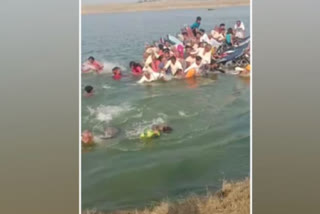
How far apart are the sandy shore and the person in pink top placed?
0.25 metres

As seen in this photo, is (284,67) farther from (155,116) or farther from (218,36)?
(155,116)

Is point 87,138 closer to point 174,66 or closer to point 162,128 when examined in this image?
point 162,128

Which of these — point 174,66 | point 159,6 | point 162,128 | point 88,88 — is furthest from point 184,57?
point 88,88

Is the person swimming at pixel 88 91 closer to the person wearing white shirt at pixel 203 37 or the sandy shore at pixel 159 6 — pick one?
the sandy shore at pixel 159 6

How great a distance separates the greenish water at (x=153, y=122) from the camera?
89.0 inches

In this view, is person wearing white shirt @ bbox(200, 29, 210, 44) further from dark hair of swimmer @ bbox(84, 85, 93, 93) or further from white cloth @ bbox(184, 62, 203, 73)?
dark hair of swimmer @ bbox(84, 85, 93, 93)

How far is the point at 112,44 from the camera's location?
227 cm

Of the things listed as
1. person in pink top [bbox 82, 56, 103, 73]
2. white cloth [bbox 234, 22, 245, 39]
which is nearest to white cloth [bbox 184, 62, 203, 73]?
white cloth [bbox 234, 22, 245, 39]

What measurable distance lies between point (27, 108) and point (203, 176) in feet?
3.26

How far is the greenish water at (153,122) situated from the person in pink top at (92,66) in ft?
0.09

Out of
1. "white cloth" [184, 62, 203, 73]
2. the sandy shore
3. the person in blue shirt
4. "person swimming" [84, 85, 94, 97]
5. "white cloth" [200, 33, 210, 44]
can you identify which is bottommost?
"person swimming" [84, 85, 94, 97]

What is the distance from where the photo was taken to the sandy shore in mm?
2260

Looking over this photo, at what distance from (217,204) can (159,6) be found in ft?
3.61

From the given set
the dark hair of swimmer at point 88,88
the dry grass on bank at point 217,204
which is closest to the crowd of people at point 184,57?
the dark hair of swimmer at point 88,88
